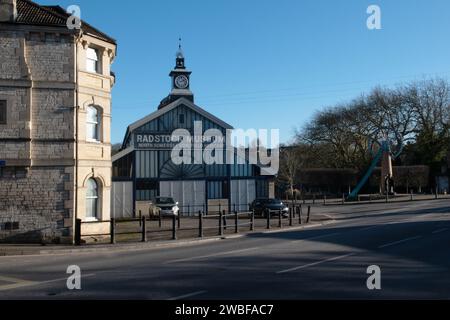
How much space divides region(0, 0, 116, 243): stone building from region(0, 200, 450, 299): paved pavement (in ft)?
12.0

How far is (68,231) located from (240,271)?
10941 millimetres

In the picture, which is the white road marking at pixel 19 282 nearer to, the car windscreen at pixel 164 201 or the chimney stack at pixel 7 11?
the chimney stack at pixel 7 11

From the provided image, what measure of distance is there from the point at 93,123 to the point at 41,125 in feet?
8.06

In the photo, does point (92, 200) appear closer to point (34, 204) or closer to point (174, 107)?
point (34, 204)

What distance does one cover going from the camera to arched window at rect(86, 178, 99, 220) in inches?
873

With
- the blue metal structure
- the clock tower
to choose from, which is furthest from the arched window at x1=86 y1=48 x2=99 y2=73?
the blue metal structure

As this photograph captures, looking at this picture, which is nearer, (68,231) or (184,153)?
(68,231)

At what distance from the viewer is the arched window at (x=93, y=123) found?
22270 millimetres

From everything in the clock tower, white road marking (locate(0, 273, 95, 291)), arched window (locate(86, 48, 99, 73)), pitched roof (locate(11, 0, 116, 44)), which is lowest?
white road marking (locate(0, 273, 95, 291))

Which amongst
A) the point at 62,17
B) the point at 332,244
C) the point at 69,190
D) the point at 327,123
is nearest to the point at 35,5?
the point at 62,17

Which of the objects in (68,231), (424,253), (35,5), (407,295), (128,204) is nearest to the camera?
(407,295)

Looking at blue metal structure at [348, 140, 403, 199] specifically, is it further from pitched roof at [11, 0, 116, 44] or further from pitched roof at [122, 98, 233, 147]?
pitched roof at [11, 0, 116, 44]

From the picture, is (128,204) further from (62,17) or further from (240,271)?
(240,271)
